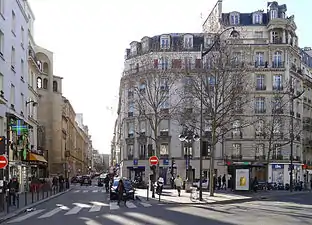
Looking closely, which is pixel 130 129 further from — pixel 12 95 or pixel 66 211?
pixel 66 211

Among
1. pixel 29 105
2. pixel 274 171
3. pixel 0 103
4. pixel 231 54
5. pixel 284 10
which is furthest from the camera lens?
pixel 284 10

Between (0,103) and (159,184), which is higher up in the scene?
(0,103)

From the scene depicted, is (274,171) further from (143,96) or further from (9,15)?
(9,15)

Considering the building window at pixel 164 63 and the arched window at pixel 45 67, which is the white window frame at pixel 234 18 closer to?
the building window at pixel 164 63

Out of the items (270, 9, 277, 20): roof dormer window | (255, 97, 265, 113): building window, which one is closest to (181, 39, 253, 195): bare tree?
(255, 97, 265, 113): building window

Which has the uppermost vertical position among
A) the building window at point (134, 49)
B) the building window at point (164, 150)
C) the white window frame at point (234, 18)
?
the white window frame at point (234, 18)

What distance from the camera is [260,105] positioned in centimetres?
6856

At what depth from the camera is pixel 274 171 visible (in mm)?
68125

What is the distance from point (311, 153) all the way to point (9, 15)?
2234 inches

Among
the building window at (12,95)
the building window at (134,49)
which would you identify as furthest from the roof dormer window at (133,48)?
the building window at (12,95)

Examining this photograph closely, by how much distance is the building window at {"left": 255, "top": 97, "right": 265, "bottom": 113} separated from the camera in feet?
224

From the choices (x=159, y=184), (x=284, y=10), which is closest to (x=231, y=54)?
(x=159, y=184)

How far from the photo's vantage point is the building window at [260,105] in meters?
68.2

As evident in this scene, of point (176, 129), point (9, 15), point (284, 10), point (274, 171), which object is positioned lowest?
point (274, 171)
